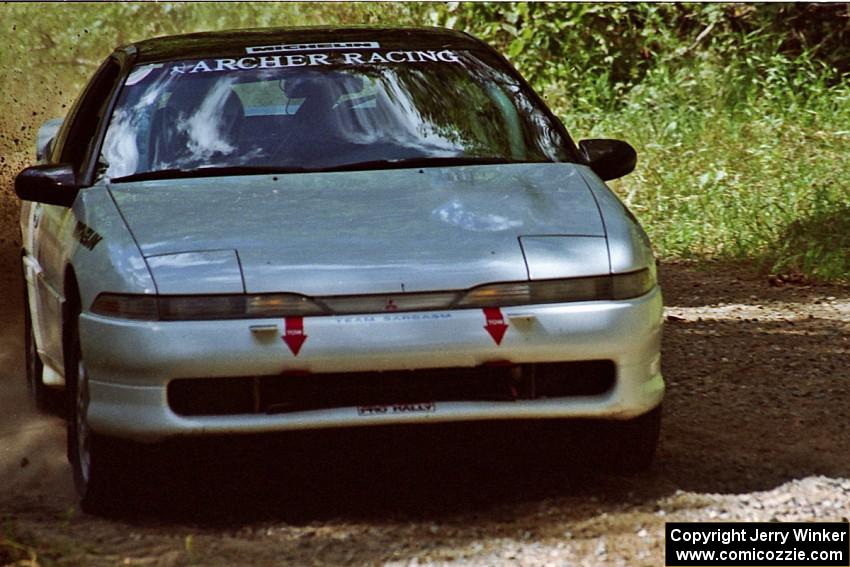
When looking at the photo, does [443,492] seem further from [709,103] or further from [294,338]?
[709,103]

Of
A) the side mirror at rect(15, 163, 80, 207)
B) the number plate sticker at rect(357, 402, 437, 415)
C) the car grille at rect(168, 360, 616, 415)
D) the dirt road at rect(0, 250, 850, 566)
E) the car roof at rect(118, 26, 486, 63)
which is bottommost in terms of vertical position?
the dirt road at rect(0, 250, 850, 566)

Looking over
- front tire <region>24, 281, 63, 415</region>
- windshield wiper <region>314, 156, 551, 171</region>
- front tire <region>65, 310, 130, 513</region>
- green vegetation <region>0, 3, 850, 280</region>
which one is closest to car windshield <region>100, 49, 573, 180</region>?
windshield wiper <region>314, 156, 551, 171</region>

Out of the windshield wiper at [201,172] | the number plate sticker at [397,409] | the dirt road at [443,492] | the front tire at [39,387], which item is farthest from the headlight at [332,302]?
the front tire at [39,387]

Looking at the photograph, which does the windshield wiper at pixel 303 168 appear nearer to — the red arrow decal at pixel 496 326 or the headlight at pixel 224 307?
the headlight at pixel 224 307

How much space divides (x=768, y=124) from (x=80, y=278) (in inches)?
320

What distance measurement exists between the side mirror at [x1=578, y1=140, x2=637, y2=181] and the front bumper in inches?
46.9

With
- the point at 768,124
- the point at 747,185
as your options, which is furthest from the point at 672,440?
the point at 768,124

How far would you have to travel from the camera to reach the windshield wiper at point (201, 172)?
5.52 metres

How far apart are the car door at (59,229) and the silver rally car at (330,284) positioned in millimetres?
34

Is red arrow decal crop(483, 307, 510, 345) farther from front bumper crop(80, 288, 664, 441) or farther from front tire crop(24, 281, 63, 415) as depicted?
front tire crop(24, 281, 63, 415)

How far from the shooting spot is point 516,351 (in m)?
4.64

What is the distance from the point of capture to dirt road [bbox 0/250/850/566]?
447 centimetres

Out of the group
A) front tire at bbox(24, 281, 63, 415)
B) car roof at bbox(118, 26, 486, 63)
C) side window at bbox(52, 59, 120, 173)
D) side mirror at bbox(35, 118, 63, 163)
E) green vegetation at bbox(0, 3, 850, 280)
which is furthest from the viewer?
green vegetation at bbox(0, 3, 850, 280)

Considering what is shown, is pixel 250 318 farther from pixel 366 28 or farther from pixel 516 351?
pixel 366 28
